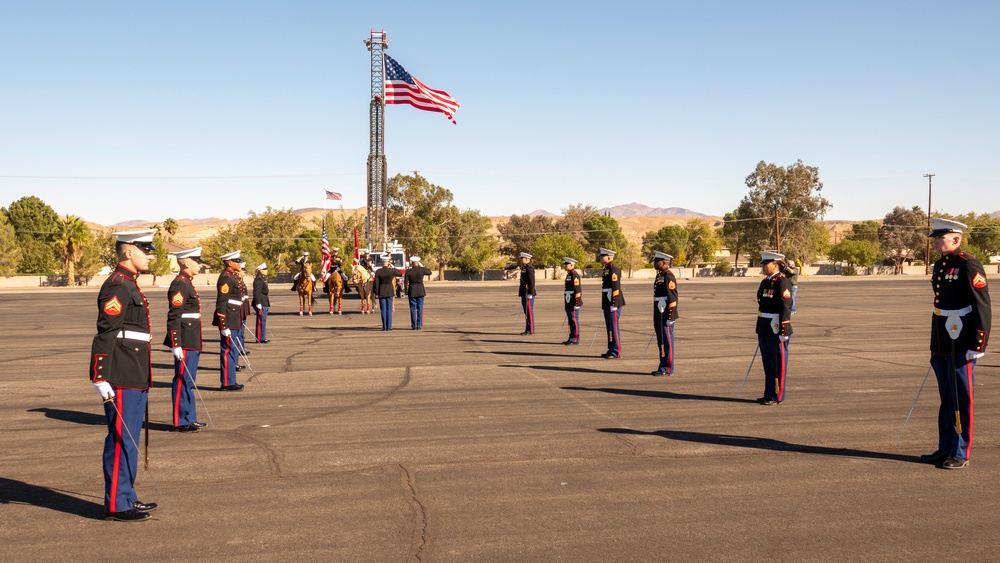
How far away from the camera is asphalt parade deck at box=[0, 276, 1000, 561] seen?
18.1 feet

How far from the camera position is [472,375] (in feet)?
43.6

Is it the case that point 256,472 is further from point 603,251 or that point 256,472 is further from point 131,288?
point 603,251

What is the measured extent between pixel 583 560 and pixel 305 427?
196 inches

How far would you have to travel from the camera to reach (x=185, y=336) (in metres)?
9.61

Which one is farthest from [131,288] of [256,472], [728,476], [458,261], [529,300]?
[458,261]

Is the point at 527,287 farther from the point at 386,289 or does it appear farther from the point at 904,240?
the point at 904,240

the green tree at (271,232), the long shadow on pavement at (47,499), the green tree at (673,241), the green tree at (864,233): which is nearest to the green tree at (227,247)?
the green tree at (271,232)

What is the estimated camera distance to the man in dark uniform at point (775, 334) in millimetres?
10453

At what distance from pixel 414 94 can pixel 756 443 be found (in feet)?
112

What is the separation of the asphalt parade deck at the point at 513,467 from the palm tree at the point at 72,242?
70.8m

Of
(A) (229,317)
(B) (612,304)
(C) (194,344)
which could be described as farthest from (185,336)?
(B) (612,304)

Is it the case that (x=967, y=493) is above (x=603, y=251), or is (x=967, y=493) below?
below

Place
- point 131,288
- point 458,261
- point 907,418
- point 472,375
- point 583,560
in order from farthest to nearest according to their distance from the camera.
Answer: point 458,261 < point 472,375 < point 907,418 < point 131,288 < point 583,560

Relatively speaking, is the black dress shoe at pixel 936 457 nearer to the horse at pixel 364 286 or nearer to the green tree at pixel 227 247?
the horse at pixel 364 286
